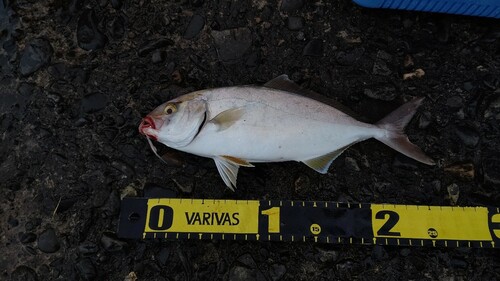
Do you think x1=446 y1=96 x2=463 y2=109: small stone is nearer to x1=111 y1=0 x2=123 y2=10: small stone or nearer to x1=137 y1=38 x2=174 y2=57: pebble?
x1=137 y1=38 x2=174 y2=57: pebble

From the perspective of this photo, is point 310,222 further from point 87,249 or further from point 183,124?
point 87,249

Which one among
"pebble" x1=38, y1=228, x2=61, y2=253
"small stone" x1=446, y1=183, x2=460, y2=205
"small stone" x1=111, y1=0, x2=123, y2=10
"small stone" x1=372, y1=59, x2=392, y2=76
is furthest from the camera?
"small stone" x1=111, y1=0, x2=123, y2=10

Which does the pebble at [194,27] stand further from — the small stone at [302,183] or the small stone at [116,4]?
the small stone at [302,183]

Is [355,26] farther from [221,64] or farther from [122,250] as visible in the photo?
[122,250]

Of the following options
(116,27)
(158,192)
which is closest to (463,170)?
(158,192)

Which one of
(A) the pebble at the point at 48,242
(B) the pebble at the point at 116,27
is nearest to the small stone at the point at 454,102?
(B) the pebble at the point at 116,27

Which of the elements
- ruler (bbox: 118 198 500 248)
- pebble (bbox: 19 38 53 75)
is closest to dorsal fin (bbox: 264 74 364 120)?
ruler (bbox: 118 198 500 248)
